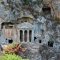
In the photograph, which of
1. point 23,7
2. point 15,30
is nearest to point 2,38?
point 15,30

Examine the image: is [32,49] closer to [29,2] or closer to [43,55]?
[43,55]

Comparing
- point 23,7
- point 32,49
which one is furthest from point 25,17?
point 32,49

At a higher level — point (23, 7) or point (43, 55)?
point (23, 7)

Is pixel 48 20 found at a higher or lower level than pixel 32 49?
higher

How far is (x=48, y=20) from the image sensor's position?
913cm

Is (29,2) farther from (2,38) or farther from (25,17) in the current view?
(2,38)

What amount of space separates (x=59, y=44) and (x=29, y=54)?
87 cm

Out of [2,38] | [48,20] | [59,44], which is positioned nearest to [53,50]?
[59,44]

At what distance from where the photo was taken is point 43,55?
350 inches

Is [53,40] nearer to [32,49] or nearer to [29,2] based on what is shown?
[32,49]

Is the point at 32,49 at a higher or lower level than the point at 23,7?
lower

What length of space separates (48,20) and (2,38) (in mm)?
1343

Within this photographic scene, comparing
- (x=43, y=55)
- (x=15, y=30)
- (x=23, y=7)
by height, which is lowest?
(x=43, y=55)

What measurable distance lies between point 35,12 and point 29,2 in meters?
0.32
